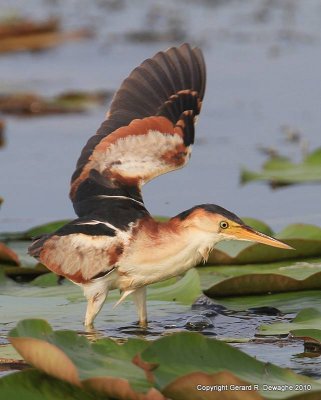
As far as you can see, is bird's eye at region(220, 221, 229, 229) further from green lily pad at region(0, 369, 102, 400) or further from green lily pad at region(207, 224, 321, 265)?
green lily pad at region(0, 369, 102, 400)

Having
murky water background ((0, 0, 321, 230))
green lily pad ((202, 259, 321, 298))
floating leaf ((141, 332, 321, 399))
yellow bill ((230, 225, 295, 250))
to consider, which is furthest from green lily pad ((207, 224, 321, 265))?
floating leaf ((141, 332, 321, 399))

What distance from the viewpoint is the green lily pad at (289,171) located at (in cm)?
729

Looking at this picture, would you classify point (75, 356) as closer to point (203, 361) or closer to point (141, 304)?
point (203, 361)

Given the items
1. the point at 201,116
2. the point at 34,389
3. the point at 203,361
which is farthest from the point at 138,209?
the point at 201,116

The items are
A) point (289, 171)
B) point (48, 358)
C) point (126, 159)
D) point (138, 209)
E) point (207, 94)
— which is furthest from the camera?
point (207, 94)

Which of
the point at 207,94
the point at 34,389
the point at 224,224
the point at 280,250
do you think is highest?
the point at 207,94

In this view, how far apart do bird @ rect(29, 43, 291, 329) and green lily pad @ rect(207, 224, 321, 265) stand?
0.52 m

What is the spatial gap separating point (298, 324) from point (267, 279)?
492 millimetres

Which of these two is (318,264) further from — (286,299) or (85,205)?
(85,205)

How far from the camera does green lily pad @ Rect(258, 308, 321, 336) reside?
15.3 ft

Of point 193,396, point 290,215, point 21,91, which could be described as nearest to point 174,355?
point 193,396

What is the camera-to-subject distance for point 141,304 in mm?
5039

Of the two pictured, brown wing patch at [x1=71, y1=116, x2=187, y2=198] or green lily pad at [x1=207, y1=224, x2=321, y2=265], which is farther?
green lily pad at [x1=207, y1=224, x2=321, y2=265]

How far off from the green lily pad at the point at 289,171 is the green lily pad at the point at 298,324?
2.50 m
